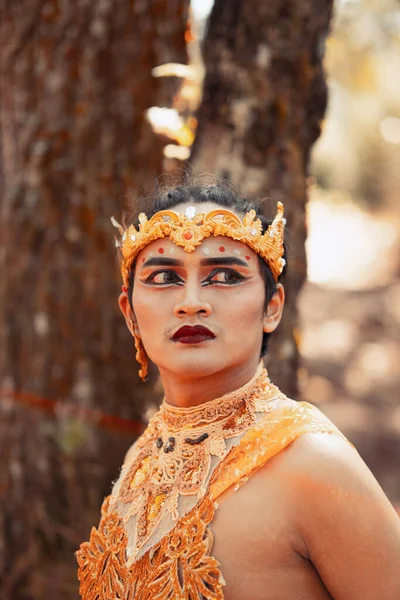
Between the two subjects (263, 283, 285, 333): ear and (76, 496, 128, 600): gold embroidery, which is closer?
(76, 496, 128, 600): gold embroidery

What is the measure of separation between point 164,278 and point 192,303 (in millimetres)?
158

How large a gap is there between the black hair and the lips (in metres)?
0.25

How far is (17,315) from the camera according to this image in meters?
4.90

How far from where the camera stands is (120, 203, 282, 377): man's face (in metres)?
2.13

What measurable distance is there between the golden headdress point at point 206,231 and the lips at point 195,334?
0.22 metres

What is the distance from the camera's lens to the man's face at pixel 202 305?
2.13 metres

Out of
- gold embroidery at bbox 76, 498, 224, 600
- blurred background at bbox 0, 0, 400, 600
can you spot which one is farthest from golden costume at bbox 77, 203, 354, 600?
blurred background at bbox 0, 0, 400, 600

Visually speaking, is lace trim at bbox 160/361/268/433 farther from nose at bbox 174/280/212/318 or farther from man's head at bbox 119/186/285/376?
nose at bbox 174/280/212/318

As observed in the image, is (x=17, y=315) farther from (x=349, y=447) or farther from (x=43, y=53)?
(x=349, y=447)

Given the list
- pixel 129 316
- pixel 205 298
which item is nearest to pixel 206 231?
pixel 205 298

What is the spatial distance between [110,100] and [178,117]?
0.43 meters

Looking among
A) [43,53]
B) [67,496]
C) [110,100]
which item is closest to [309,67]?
[110,100]

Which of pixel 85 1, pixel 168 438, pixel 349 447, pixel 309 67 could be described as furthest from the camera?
pixel 85 1

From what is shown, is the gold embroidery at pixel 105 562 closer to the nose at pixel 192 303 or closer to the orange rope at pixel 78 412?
the nose at pixel 192 303
